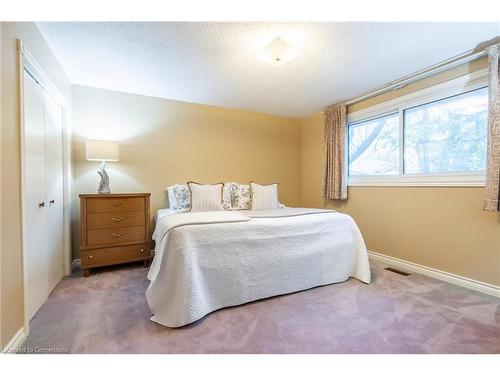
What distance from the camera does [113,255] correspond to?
8.25ft

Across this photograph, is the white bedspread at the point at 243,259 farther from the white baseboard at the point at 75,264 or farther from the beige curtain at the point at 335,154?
the white baseboard at the point at 75,264

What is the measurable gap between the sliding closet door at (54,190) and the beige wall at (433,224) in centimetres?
346

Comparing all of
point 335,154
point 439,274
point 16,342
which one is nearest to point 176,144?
point 335,154

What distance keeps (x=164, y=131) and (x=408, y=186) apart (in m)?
3.15

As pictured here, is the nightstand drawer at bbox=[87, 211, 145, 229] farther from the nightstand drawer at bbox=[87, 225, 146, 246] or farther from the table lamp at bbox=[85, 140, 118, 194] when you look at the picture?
the table lamp at bbox=[85, 140, 118, 194]

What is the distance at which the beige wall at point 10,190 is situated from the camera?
4.04 ft

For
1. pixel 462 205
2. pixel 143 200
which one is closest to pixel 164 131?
pixel 143 200

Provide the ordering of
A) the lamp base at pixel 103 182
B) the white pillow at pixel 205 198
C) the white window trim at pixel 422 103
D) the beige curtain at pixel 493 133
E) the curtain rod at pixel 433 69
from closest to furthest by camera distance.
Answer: the beige curtain at pixel 493 133, the curtain rod at pixel 433 69, the white window trim at pixel 422 103, the lamp base at pixel 103 182, the white pillow at pixel 205 198

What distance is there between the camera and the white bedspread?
1.60 m

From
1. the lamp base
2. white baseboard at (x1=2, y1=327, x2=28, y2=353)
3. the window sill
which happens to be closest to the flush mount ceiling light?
the window sill

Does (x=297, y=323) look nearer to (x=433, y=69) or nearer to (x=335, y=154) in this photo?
(x=335, y=154)

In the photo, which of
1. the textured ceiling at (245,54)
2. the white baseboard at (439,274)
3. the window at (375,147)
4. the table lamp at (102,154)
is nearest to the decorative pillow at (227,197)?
the textured ceiling at (245,54)

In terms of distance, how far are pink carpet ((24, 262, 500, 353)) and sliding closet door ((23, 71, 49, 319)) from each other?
0.63 ft
